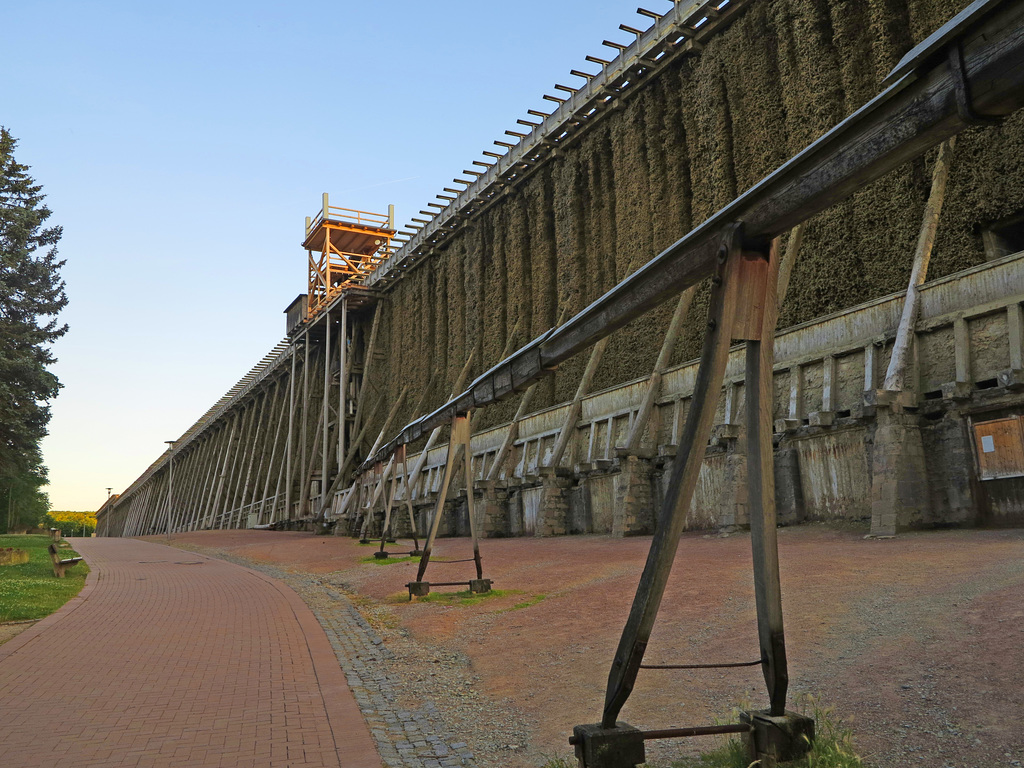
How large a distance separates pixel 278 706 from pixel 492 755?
2.02m

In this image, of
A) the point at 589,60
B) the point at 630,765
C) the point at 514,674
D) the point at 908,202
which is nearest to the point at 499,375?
the point at 514,674

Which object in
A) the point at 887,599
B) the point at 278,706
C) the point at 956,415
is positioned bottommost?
the point at 278,706

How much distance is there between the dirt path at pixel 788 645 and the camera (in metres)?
4.11

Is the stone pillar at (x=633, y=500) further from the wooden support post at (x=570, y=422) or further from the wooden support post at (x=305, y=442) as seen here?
the wooden support post at (x=305, y=442)

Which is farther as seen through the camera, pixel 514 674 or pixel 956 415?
pixel 956 415

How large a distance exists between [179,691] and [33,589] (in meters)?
8.62

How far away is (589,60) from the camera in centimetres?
2317

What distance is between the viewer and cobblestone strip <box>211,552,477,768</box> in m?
4.59

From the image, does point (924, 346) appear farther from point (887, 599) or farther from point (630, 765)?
point (630, 765)

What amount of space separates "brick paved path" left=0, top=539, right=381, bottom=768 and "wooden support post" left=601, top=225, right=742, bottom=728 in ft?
5.30

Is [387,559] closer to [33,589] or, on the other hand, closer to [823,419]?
[33,589]

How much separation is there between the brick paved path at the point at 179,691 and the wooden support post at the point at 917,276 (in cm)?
862

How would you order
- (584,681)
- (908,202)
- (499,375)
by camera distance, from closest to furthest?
(584,681) → (499,375) → (908,202)

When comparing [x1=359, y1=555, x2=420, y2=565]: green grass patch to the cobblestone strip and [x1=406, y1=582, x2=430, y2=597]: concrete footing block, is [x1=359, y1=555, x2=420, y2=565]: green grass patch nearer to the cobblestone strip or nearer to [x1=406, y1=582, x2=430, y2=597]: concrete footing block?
[x1=406, y1=582, x2=430, y2=597]: concrete footing block
